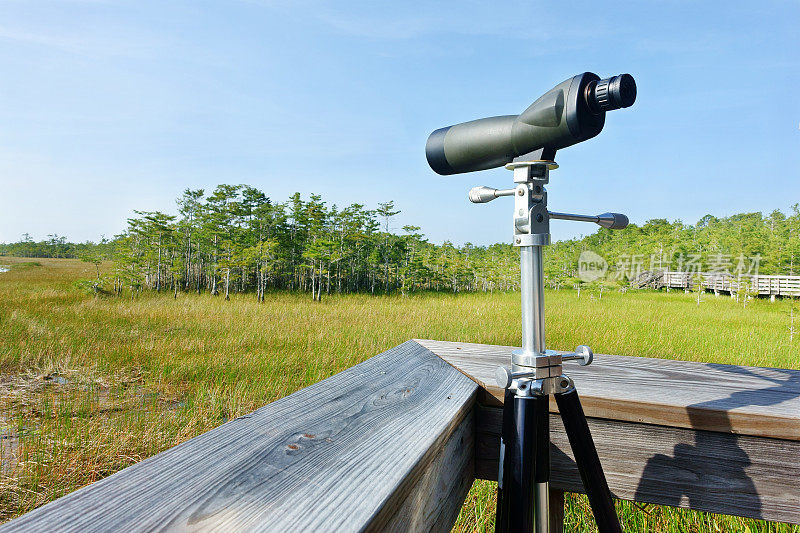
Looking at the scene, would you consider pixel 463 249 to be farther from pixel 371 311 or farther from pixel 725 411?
pixel 725 411

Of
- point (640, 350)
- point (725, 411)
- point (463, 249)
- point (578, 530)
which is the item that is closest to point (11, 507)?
point (578, 530)

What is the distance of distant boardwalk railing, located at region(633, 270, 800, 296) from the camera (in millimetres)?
16516

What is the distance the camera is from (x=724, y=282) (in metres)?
19.4

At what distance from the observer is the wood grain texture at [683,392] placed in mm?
909

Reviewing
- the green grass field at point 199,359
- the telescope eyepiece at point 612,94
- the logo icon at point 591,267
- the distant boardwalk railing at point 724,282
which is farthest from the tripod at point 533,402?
the logo icon at point 591,267

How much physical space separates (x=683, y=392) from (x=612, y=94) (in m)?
0.74

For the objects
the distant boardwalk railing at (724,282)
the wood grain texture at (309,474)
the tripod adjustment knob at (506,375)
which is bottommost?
the distant boardwalk railing at (724,282)

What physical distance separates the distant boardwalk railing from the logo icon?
339cm

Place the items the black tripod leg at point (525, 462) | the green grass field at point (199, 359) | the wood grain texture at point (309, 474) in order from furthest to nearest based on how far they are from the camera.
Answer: the green grass field at point (199, 359)
the black tripod leg at point (525, 462)
the wood grain texture at point (309, 474)

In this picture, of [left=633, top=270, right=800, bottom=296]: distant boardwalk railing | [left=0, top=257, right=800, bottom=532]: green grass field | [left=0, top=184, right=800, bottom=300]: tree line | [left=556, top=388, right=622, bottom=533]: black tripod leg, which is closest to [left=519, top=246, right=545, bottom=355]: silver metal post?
[left=556, top=388, right=622, bottom=533]: black tripod leg

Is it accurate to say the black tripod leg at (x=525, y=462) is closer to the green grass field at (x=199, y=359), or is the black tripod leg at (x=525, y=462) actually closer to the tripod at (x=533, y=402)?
the tripod at (x=533, y=402)

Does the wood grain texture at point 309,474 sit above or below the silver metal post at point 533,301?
below

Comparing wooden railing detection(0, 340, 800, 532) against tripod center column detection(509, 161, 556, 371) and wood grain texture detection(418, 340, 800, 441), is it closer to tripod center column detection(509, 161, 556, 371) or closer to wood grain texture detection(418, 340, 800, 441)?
wood grain texture detection(418, 340, 800, 441)

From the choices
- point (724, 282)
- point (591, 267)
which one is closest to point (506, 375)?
point (591, 267)
